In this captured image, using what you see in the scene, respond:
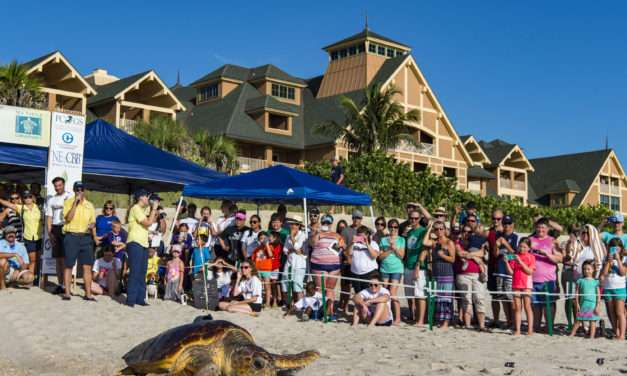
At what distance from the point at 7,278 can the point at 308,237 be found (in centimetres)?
488

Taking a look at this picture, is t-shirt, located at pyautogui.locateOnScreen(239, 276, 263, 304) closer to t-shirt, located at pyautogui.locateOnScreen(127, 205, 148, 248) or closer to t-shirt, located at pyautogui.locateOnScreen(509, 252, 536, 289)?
t-shirt, located at pyautogui.locateOnScreen(127, 205, 148, 248)

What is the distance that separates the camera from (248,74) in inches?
1587

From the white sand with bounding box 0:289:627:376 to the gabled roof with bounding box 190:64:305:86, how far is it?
2796 cm

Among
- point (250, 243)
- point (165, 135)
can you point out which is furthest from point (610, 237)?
point (165, 135)

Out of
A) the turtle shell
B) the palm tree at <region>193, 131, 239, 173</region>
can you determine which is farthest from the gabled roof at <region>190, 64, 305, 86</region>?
the turtle shell

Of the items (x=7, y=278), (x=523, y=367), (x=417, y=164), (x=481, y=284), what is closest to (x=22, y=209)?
(x=7, y=278)

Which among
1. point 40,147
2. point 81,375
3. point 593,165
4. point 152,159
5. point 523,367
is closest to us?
point 81,375

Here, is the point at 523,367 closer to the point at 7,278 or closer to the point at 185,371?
the point at 185,371

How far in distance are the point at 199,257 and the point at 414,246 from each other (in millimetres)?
3639

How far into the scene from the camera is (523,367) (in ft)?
24.2

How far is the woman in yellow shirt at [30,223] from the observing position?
11602 mm

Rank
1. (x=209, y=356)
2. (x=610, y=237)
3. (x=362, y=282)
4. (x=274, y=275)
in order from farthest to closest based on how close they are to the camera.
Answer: (x=274, y=275) → (x=362, y=282) → (x=610, y=237) → (x=209, y=356)

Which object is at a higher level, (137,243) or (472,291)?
(137,243)

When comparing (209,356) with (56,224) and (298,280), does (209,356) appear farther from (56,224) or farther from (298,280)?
(56,224)
